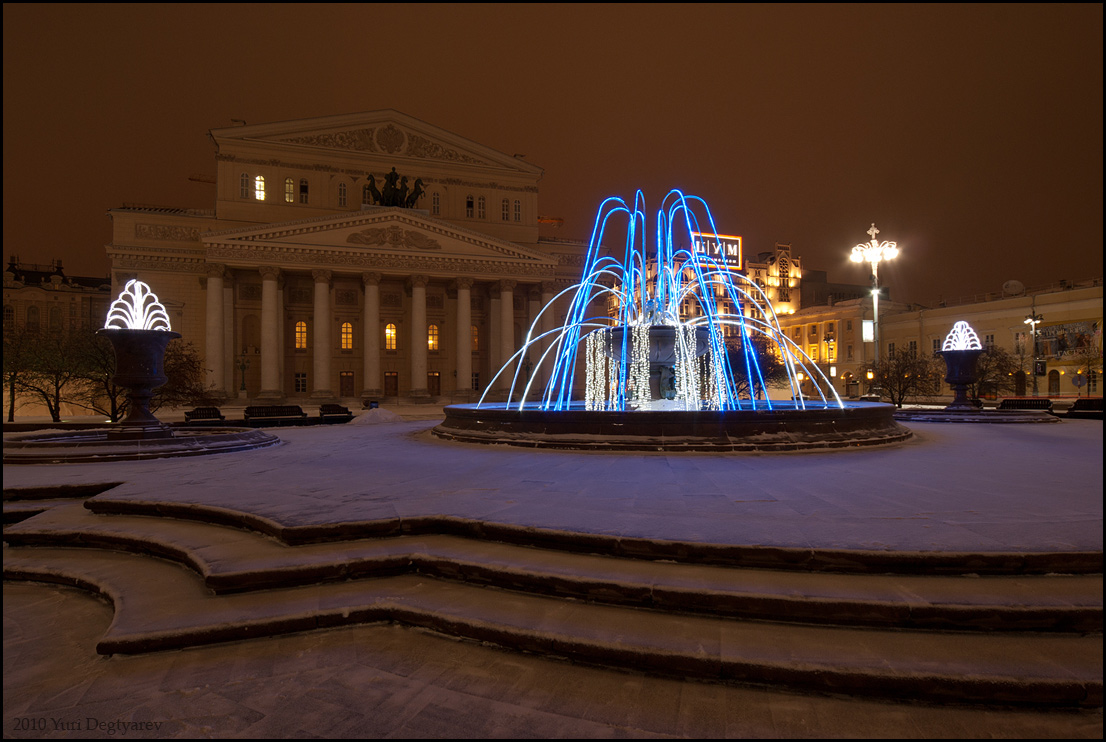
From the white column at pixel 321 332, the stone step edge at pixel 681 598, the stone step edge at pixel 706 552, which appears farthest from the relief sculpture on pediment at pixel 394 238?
the stone step edge at pixel 681 598

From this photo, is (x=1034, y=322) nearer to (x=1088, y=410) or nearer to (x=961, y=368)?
(x=1088, y=410)

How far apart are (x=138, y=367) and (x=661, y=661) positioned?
44.7ft

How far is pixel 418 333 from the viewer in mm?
47688

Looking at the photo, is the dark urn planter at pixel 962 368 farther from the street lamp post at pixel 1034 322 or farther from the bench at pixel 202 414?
the street lamp post at pixel 1034 322

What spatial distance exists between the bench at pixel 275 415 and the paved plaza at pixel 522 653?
15210mm

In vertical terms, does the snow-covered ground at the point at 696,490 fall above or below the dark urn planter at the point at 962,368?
below

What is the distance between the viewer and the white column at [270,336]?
43.3 m

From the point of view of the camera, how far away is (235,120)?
52656 mm

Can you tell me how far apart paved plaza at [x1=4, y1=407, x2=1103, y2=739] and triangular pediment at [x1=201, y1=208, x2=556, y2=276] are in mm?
38524

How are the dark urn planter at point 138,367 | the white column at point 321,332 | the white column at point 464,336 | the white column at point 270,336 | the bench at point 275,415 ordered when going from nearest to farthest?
the dark urn planter at point 138,367, the bench at point 275,415, the white column at point 270,336, the white column at point 321,332, the white column at point 464,336

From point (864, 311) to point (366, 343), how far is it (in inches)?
2104

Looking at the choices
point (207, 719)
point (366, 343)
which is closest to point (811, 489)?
point (207, 719)

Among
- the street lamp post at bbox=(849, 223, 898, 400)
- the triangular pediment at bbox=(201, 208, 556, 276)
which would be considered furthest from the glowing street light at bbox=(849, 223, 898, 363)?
the triangular pediment at bbox=(201, 208, 556, 276)

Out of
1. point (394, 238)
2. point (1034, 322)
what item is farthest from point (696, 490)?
point (1034, 322)
